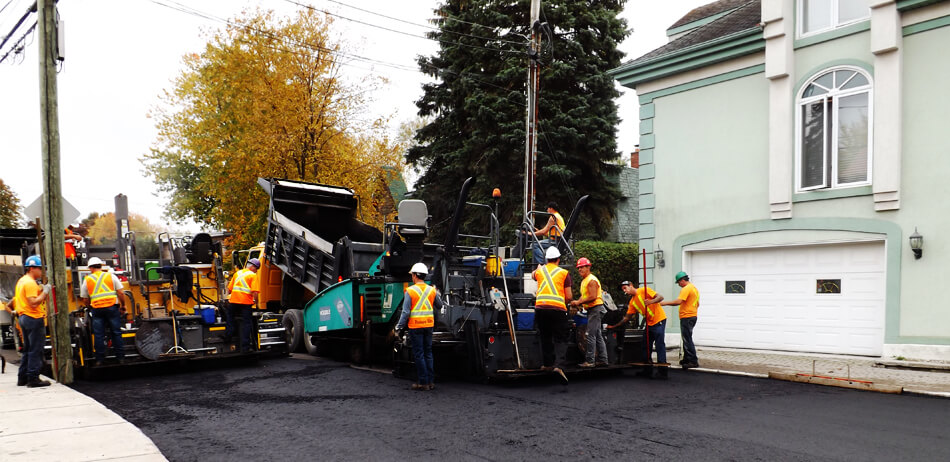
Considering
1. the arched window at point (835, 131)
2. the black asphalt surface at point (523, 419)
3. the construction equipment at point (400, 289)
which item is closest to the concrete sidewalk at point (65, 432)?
the black asphalt surface at point (523, 419)

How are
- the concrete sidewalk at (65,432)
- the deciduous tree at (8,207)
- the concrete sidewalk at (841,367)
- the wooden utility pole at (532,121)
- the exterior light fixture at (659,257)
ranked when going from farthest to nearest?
the deciduous tree at (8,207) → the wooden utility pole at (532,121) → the exterior light fixture at (659,257) → the concrete sidewalk at (841,367) → the concrete sidewalk at (65,432)

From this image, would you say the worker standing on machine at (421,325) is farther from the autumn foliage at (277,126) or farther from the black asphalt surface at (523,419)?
the autumn foliage at (277,126)

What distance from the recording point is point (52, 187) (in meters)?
10.1

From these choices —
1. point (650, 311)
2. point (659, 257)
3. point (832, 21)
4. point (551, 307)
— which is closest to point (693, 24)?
point (832, 21)

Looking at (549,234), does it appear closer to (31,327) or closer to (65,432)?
(65,432)

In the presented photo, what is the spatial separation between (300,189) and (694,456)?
9.81 meters

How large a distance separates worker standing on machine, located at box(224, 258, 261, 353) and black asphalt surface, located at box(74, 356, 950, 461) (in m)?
1.17

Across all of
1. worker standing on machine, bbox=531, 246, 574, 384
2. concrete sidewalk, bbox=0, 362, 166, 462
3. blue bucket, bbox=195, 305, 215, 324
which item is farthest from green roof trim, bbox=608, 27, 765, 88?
concrete sidewalk, bbox=0, 362, 166, 462

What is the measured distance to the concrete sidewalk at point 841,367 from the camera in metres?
9.71

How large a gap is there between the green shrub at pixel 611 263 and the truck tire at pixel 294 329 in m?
7.69

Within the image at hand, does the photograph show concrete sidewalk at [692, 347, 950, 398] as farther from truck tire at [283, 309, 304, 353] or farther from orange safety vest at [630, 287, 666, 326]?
truck tire at [283, 309, 304, 353]

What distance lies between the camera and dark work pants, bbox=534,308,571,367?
943 cm

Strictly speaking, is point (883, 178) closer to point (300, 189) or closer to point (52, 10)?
point (300, 189)

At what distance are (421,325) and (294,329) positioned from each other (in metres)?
4.86
